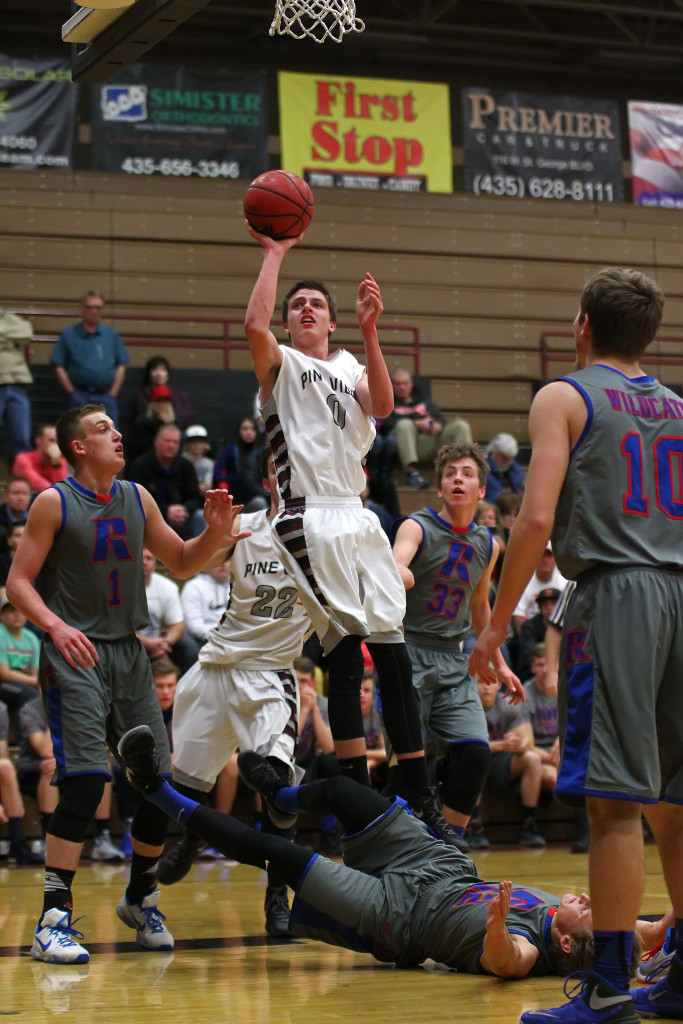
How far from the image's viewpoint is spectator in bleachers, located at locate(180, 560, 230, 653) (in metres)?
9.45

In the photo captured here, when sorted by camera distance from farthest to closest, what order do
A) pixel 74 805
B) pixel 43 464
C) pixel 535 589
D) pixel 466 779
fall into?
pixel 43 464 < pixel 535 589 < pixel 466 779 < pixel 74 805

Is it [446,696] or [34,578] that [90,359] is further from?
[34,578]

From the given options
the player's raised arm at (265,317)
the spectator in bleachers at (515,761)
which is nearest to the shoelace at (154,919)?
the player's raised arm at (265,317)

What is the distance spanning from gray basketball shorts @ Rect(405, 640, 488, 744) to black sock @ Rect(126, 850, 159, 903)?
1.53 m

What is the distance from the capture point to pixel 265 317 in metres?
4.73

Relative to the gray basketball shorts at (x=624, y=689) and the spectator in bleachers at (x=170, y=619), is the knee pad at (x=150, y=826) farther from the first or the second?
the spectator in bleachers at (x=170, y=619)

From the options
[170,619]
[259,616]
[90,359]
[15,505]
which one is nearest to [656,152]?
[90,359]

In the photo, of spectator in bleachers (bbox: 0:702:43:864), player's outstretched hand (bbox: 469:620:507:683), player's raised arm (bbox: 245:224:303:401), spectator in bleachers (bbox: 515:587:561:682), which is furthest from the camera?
spectator in bleachers (bbox: 515:587:561:682)

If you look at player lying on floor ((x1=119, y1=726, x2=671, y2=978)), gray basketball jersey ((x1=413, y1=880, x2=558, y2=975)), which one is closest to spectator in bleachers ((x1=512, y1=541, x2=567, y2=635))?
player lying on floor ((x1=119, y1=726, x2=671, y2=978))

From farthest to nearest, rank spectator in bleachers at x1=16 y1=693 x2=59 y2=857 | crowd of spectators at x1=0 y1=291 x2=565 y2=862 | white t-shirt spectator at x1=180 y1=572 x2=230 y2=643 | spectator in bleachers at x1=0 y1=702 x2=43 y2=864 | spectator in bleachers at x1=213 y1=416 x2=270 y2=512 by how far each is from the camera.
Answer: spectator in bleachers at x1=213 y1=416 x2=270 y2=512
white t-shirt spectator at x1=180 y1=572 x2=230 y2=643
crowd of spectators at x1=0 y1=291 x2=565 y2=862
spectator in bleachers at x1=16 y1=693 x2=59 y2=857
spectator in bleachers at x1=0 y1=702 x2=43 y2=864

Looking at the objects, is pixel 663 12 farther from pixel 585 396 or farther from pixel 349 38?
pixel 585 396

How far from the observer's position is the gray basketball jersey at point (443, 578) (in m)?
6.11

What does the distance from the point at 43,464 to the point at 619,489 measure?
29.9ft

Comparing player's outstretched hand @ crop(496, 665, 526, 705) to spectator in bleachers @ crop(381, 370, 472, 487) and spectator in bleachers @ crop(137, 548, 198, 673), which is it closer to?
spectator in bleachers @ crop(137, 548, 198, 673)
